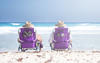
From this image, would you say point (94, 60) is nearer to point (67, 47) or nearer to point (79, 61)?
point (79, 61)

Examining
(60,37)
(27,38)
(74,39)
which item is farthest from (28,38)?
(74,39)

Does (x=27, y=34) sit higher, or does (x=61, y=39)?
(x=27, y=34)

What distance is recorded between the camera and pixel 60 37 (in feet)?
23.2

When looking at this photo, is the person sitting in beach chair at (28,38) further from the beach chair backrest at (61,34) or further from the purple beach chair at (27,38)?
the beach chair backrest at (61,34)

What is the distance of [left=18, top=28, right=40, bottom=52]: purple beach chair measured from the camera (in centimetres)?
707

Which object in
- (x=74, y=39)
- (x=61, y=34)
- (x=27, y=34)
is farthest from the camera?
(x=74, y=39)

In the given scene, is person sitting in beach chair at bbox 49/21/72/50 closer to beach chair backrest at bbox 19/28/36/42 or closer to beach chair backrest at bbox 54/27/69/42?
beach chair backrest at bbox 54/27/69/42

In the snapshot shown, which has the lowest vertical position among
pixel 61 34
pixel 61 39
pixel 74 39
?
pixel 74 39

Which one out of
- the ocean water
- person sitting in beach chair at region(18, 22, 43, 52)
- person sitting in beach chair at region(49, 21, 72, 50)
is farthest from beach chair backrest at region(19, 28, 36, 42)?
the ocean water

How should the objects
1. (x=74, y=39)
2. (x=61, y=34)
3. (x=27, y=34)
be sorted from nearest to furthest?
(x=61, y=34), (x=27, y=34), (x=74, y=39)

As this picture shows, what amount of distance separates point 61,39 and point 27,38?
0.99 m

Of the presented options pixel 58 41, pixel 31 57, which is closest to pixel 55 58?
pixel 31 57

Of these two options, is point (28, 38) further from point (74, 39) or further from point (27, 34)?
point (74, 39)

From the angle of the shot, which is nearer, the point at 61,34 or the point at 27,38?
the point at 61,34
